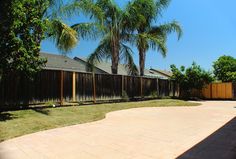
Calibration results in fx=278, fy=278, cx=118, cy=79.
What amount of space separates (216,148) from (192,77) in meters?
18.0

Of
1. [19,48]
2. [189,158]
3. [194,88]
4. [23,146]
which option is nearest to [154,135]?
[189,158]

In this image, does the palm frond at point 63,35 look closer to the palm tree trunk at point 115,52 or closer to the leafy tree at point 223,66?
the palm tree trunk at point 115,52

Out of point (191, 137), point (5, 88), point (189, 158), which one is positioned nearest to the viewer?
point (189, 158)

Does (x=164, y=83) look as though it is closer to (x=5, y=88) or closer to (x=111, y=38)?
(x=111, y=38)

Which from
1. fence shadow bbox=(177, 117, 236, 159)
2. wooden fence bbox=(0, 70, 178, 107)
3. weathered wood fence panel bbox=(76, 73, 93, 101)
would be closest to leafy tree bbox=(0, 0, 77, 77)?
wooden fence bbox=(0, 70, 178, 107)

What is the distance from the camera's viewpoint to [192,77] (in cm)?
2303

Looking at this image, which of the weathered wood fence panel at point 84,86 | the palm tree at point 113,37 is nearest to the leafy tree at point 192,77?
the palm tree at point 113,37

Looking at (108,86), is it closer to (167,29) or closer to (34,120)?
(34,120)

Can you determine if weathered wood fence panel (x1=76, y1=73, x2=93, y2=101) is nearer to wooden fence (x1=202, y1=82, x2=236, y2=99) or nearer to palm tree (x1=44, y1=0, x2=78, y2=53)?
palm tree (x1=44, y1=0, x2=78, y2=53)

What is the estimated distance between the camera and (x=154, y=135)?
7016mm

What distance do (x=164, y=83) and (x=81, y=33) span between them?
854 cm

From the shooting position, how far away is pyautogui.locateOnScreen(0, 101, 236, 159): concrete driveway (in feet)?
17.0

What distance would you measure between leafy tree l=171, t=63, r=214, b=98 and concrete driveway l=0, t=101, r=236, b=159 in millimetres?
14757

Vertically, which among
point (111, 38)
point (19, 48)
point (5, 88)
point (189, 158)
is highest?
point (111, 38)
